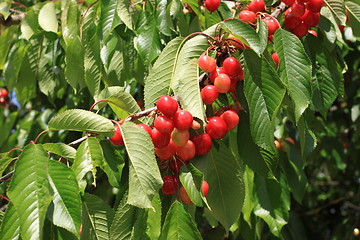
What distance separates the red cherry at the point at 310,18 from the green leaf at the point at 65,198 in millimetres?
864

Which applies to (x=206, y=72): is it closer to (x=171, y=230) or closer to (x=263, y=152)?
(x=263, y=152)

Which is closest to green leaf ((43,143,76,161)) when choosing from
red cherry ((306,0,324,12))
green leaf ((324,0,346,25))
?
red cherry ((306,0,324,12))

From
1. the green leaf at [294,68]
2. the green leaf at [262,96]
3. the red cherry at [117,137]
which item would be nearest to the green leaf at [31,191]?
the red cherry at [117,137]

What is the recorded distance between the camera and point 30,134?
2.15 meters

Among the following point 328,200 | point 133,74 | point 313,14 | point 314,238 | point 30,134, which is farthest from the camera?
point 328,200

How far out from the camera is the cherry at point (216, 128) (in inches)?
42.6

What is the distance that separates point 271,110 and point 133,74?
2.38 feet

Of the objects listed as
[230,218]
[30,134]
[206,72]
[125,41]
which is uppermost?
[206,72]

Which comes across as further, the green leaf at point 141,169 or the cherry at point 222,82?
the cherry at point 222,82

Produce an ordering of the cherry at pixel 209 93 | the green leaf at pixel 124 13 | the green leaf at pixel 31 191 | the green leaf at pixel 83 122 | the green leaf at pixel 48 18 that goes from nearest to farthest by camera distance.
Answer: the green leaf at pixel 31 191 → the green leaf at pixel 83 122 → the cherry at pixel 209 93 → the green leaf at pixel 124 13 → the green leaf at pixel 48 18

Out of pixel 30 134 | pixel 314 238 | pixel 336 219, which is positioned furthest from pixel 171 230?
pixel 336 219

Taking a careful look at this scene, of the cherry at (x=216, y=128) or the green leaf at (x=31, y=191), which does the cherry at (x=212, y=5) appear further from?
the green leaf at (x=31, y=191)

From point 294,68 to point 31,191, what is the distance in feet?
2.34

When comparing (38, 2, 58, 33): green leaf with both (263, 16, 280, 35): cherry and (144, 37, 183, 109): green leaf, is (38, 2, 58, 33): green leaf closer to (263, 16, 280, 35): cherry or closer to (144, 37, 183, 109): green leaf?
(144, 37, 183, 109): green leaf
